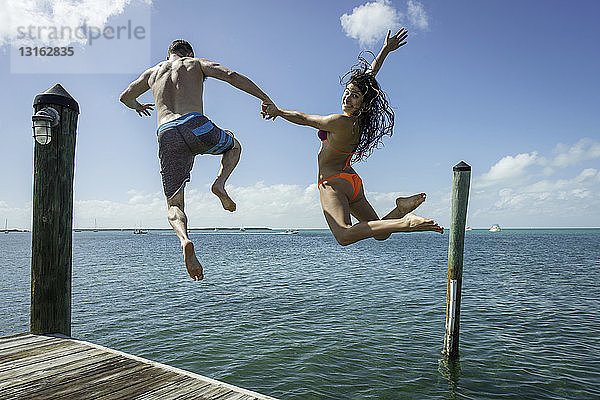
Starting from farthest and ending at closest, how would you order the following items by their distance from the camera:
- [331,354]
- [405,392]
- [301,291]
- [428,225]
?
[301,291], [331,354], [405,392], [428,225]

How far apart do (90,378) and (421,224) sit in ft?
11.0

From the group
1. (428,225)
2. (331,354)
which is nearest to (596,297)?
(331,354)

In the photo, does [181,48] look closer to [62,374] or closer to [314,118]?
[314,118]

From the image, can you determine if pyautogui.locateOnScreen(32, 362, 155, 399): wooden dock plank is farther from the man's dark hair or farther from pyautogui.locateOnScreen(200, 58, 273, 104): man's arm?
the man's dark hair

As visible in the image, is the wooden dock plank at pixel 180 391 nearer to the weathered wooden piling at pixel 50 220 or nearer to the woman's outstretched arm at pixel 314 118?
the weathered wooden piling at pixel 50 220

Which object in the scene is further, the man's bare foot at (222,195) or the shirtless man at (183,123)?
the man's bare foot at (222,195)

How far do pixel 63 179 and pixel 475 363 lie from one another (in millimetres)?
10206

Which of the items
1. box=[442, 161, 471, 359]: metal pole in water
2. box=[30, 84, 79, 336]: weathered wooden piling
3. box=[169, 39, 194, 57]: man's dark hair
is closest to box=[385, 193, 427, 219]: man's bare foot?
box=[169, 39, 194, 57]: man's dark hair

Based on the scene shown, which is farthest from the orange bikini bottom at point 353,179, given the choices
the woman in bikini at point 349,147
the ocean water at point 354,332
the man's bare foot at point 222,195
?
the ocean water at point 354,332

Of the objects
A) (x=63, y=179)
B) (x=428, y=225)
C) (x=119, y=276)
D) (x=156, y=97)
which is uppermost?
(x=156, y=97)

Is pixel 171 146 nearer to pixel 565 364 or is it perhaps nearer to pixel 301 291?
pixel 565 364

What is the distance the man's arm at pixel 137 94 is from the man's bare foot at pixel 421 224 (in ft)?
10.2

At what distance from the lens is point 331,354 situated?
39.4 ft

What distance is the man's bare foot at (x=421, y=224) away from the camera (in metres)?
4.08
